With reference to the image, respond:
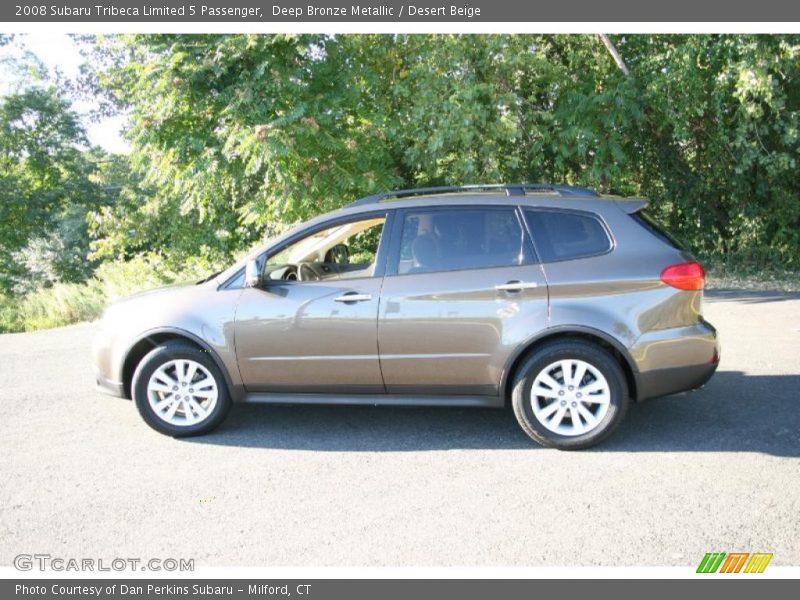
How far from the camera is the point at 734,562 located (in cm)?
361

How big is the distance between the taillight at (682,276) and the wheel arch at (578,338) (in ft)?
1.76

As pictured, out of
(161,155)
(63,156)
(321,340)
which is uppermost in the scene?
(63,156)

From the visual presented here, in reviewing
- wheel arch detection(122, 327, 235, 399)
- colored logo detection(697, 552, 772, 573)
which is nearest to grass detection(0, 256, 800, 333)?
wheel arch detection(122, 327, 235, 399)

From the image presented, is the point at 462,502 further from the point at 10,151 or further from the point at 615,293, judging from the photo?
A: the point at 10,151

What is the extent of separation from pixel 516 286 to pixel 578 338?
0.56 meters

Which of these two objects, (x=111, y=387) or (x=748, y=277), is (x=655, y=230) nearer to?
(x=111, y=387)

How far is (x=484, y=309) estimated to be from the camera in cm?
514

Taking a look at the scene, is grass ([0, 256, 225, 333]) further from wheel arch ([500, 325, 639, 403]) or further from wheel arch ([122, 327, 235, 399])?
wheel arch ([500, 325, 639, 403])

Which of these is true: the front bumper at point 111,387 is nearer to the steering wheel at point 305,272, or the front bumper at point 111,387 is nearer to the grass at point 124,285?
the steering wheel at point 305,272

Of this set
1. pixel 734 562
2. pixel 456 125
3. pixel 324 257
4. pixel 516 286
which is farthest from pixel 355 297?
pixel 456 125

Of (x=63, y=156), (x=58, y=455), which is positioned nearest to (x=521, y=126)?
(x=58, y=455)

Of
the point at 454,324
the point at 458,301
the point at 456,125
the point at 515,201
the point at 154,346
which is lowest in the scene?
the point at 154,346

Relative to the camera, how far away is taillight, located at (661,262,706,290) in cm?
502

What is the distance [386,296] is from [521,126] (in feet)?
29.7
